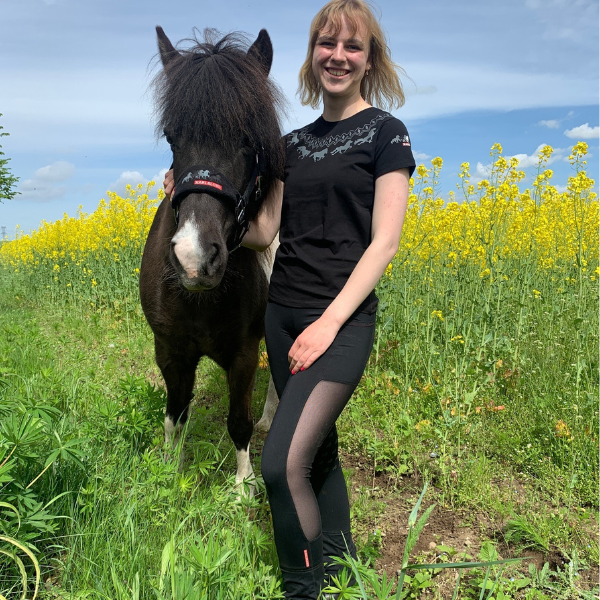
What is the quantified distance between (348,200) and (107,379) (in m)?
3.54

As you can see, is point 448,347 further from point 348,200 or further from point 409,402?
point 348,200

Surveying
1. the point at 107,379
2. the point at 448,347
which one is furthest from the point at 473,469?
the point at 107,379

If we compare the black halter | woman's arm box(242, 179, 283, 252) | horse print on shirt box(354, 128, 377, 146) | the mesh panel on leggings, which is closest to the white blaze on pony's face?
the black halter

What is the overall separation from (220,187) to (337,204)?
0.47 metres

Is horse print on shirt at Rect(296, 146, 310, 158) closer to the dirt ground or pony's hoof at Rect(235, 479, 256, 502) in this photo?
pony's hoof at Rect(235, 479, 256, 502)

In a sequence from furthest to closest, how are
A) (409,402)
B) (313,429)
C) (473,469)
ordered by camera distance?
(409,402) < (473,469) < (313,429)

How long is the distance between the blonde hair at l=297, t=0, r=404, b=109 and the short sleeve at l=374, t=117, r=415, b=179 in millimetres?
425

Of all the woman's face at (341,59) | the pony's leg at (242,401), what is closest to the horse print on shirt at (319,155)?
the woman's face at (341,59)

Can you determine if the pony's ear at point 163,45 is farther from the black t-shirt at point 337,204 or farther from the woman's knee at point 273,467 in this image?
the woman's knee at point 273,467

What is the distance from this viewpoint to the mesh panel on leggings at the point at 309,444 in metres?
1.69

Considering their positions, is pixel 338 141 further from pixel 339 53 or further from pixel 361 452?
pixel 361 452

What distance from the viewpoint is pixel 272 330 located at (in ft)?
6.70

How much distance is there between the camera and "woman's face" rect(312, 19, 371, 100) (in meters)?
1.93

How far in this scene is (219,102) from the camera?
2.02 m
